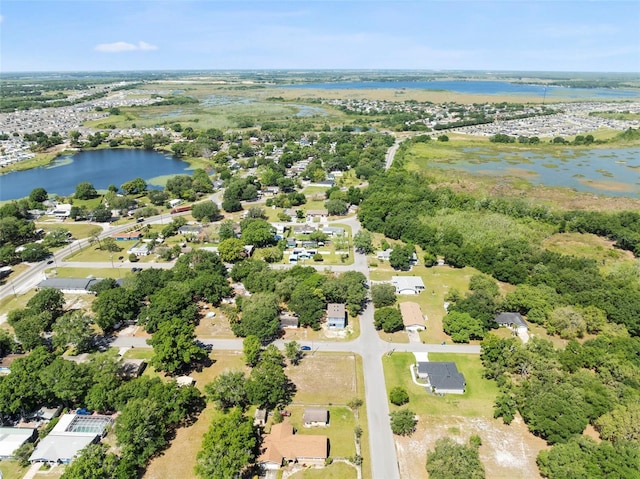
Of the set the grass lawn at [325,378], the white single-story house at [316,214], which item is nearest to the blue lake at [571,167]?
the white single-story house at [316,214]

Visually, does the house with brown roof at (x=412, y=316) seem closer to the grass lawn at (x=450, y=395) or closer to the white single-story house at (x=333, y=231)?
the grass lawn at (x=450, y=395)

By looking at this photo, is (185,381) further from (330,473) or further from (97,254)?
(97,254)

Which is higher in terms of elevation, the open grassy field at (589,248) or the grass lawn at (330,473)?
the open grassy field at (589,248)

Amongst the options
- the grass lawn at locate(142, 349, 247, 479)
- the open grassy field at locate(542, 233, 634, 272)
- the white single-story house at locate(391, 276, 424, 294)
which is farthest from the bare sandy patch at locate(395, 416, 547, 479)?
the open grassy field at locate(542, 233, 634, 272)

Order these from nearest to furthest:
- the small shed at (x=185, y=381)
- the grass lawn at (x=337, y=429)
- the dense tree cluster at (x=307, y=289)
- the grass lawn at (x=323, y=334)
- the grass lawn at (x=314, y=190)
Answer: the grass lawn at (x=337, y=429) < the small shed at (x=185, y=381) < the grass lawn at (x=323, y=334) < the dense tree cluster at (x=307, y=289) < the grass lawn at (x=314, y=190)

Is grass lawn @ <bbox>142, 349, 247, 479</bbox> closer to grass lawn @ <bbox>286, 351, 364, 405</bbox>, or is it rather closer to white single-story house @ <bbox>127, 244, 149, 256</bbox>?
grass lawn @ <bbox>286, 351, 364, 405</bbox>

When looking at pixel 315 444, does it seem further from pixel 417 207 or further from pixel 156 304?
pixel 417 207

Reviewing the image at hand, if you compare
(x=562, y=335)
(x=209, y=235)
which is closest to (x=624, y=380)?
(x=562, y=335)

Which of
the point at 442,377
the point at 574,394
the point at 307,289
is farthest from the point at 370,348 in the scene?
the point at 574,394
